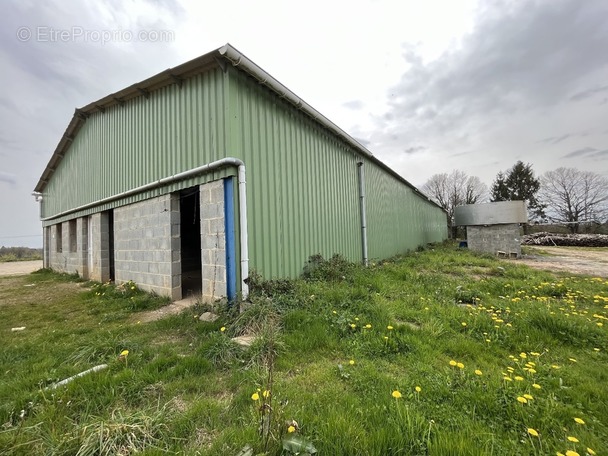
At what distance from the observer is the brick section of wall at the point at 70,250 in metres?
9.58

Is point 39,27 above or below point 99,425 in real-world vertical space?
above

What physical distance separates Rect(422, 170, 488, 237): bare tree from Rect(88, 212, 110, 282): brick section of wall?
112ft

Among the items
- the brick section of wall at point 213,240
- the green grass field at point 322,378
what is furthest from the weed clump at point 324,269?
the brick section of wall at point 213,240

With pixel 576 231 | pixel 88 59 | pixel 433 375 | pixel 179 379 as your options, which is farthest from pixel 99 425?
pixel 576 231

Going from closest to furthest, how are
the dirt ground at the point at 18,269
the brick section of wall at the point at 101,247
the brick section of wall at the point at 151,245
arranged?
1. the brick section of wall at the point at 151,245
2. the brick section of wall at the point at 101,247
3. the dirt ground at the point at 18,269

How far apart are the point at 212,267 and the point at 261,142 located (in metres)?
2.68

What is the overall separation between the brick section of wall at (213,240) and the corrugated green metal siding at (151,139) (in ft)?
1.62

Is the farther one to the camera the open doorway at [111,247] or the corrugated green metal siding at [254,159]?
the open doorway at [111,247]

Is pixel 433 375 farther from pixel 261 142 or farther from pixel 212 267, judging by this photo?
pixel 261 142

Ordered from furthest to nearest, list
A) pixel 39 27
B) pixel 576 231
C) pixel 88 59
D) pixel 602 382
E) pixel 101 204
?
pixel 576 231 < pixel 101 204 < pixel 88 59 < pixel 39 27 < pixel 602 382

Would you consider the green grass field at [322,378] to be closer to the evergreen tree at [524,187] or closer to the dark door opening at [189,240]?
the dark door opening at [189,240]

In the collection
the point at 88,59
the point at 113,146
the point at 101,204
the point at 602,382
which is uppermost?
the point at 88,59

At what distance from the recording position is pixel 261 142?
5371mm

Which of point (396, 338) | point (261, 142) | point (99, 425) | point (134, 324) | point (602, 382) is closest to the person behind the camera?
point (99, 425)
